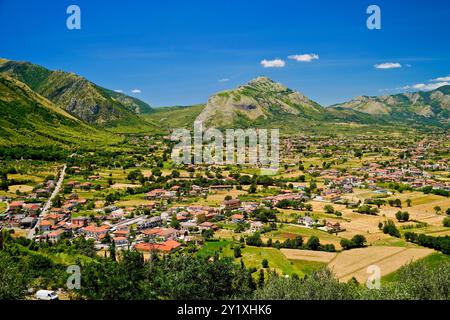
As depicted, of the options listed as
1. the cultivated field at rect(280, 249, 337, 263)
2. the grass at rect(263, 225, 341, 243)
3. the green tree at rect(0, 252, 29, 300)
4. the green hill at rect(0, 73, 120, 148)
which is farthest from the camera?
the green hill at rect(0, 73, 120, 148)

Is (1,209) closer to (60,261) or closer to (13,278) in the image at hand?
(60,261)

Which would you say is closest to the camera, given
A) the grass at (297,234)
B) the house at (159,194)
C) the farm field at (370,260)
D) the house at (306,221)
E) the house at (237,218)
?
the farm field at (370,260)

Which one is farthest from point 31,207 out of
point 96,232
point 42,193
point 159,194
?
point 159,194

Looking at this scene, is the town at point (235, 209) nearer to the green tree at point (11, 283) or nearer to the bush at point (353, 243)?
the bush at point (353, 243)

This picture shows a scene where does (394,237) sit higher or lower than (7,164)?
lower

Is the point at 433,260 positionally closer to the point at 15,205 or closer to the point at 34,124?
the point at 15,205

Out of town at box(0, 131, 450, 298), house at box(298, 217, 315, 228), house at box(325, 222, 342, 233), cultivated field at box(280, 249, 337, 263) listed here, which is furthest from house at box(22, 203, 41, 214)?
house at box(325, 222, 342, 233)

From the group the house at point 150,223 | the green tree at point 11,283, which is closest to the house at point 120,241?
the house at point 150,223

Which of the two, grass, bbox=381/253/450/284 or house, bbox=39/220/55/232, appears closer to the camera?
grass, bbox=381/253/450/284

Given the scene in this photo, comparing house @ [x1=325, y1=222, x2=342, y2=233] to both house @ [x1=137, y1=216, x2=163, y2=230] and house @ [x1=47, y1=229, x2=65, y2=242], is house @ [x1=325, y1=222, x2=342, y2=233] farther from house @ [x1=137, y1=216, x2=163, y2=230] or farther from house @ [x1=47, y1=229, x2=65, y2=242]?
house @ [x1=47, y1=229, x2=65, y2=242]

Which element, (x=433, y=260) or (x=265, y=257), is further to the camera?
(x=265, y=257)

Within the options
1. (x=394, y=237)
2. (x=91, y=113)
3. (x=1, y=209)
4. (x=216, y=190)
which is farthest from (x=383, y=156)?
(x=91, y=113)
